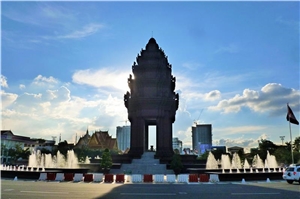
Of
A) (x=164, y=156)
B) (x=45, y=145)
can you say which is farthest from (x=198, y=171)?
(x=45, y=145)

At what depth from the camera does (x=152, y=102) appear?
135 ft

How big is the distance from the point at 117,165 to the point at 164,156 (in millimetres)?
6933

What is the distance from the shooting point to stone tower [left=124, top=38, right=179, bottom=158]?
41.3 metres

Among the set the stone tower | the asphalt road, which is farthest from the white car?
the stone tower

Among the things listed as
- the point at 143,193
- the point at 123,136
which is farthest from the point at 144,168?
the point at 123,136

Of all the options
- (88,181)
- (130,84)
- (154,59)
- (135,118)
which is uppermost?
(154,59)

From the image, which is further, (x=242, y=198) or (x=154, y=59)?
(x=154, y=59)

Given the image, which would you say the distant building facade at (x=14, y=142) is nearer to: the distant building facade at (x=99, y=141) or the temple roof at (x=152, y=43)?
the distant building facade at (x=99, y=141)

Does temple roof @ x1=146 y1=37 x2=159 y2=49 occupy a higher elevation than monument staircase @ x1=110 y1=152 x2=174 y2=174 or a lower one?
higher

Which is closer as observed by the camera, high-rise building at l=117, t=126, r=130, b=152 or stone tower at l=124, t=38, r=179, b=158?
stone tower at l=124, t=38, r=179, b=158

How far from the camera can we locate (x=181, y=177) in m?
24.5

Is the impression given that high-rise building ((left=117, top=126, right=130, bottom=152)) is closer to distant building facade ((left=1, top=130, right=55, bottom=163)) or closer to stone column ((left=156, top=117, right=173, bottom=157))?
distant building facade ((left=1, top=130, right=55, bottom=163))

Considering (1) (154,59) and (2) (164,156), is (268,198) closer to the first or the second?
(2) (164,156)

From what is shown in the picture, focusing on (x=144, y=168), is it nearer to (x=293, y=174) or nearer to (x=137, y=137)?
(x=137, y=137)
